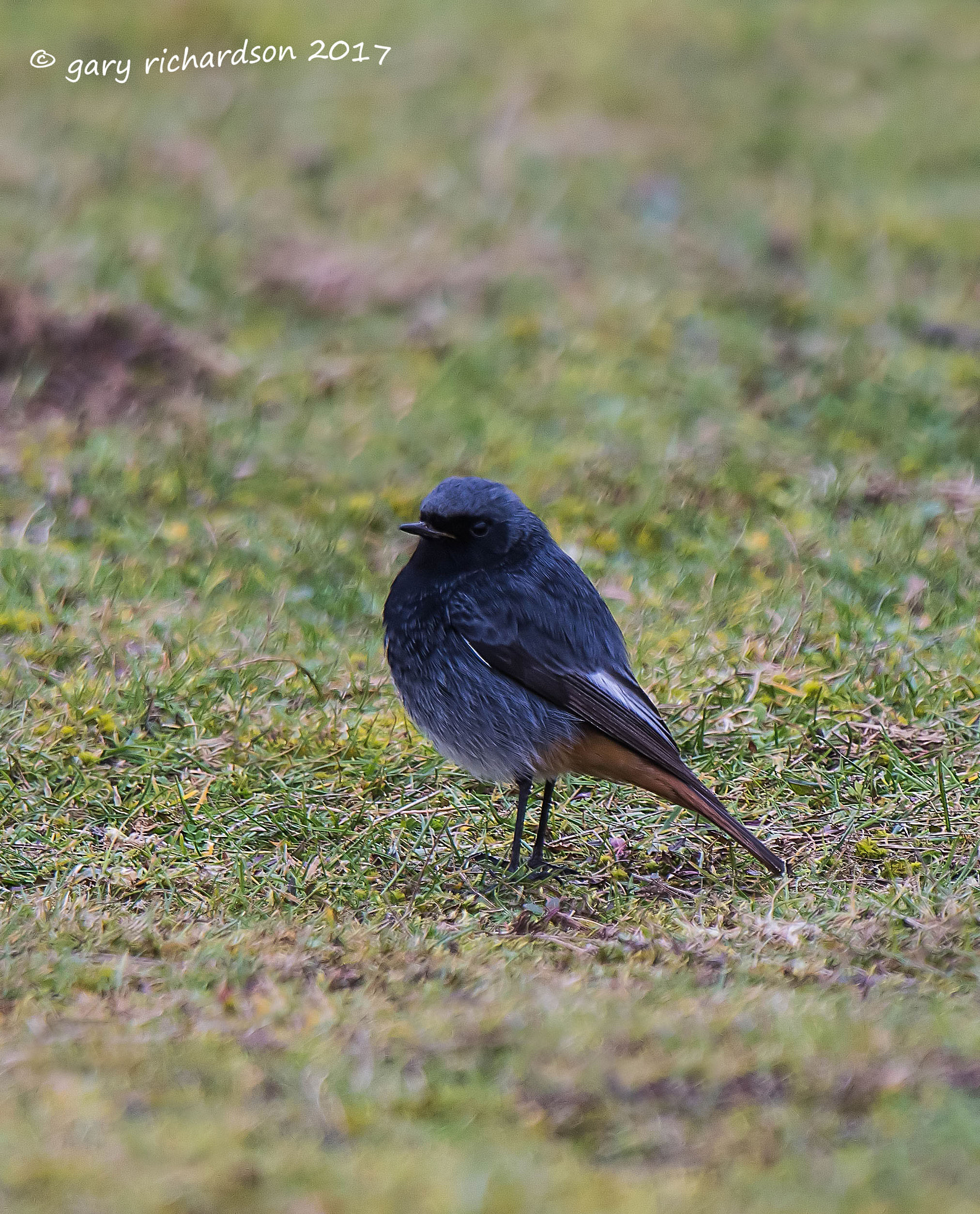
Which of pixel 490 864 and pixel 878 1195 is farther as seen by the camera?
pixel 490 864

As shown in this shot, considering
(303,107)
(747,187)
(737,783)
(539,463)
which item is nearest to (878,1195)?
(737,783)

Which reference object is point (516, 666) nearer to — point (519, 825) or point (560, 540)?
point (519, 825)

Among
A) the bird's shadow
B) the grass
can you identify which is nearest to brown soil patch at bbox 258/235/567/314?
the grass

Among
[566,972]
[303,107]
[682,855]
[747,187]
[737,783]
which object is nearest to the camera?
[566,972]

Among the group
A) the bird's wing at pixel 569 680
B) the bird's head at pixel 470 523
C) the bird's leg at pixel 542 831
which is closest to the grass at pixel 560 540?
the bird's leg at pixel 542 831

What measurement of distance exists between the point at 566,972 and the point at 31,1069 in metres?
1.44

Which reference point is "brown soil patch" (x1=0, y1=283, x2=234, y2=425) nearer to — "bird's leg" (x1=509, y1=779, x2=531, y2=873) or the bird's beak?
the bird's beak

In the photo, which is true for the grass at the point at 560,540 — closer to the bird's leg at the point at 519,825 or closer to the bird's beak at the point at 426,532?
the bird's leg at the point at 519,825

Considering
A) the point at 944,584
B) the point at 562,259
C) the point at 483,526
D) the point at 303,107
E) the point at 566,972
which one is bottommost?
the point at 566,972

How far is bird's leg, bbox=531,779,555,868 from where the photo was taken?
516cm

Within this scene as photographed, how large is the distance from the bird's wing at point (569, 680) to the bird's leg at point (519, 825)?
34 centimetres

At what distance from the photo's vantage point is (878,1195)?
3021 mm

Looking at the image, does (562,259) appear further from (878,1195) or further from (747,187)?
(878,1195)

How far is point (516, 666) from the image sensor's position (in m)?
5.06
